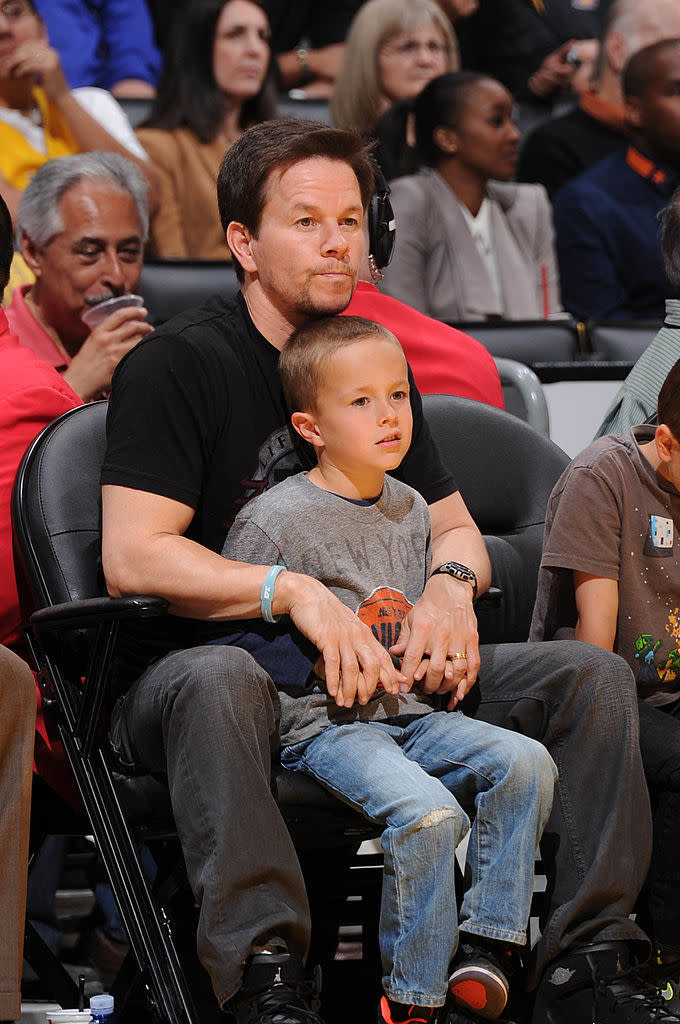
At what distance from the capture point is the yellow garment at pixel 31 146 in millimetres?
4152

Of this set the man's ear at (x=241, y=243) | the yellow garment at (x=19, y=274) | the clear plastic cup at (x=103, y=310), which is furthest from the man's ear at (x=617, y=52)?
the man's ear at (x=241, y=243)

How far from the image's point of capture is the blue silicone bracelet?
1998mm

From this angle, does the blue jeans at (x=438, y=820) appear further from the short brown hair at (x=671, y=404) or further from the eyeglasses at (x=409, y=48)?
the eyeglasses at (x=409, y=48)

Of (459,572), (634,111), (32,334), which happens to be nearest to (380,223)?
(32,334)

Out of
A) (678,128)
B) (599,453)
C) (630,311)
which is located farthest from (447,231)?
(599,453)

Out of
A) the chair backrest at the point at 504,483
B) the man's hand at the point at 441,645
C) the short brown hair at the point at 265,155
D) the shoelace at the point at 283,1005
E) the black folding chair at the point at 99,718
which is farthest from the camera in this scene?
the chair backrest at the point at 504,483

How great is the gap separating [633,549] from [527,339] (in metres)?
1.62

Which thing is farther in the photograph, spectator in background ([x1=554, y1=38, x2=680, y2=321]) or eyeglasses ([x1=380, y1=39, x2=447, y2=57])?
eyeglasses ([x1=380, y1=39, x2=447, y2=57])

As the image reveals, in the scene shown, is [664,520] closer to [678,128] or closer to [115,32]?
[678,128]

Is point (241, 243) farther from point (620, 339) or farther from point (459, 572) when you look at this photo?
point (620, 339)

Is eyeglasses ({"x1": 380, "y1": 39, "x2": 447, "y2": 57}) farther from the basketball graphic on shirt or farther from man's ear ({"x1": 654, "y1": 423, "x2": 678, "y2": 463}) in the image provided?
the basketball graphic on shirt

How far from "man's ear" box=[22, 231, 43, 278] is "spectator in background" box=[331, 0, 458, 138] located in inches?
68.4

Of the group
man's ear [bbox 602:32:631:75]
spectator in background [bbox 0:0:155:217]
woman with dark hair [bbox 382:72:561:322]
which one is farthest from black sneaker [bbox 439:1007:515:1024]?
man's ear [bbox 602:32:631:75]

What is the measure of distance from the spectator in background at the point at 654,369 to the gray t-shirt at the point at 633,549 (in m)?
0.41
